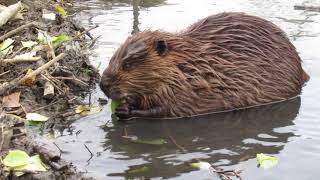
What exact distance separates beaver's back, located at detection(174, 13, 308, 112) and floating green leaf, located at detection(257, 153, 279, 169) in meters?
1.02

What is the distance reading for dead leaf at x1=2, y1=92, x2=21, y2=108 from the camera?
12.1ft

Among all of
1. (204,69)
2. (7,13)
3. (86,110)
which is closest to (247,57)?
(204,69)

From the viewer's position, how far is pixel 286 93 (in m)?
4.55

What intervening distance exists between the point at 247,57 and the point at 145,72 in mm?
797

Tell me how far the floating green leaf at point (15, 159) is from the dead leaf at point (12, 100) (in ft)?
2.87

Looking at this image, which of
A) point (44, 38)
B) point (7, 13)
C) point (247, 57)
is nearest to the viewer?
point (247, 57)

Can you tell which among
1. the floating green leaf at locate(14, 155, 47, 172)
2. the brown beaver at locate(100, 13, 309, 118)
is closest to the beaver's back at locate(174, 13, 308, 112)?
the brown beaver at locate(100, 13, 309, 118)

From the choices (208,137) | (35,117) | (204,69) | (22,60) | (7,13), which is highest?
(7,13)

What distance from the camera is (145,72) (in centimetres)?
415

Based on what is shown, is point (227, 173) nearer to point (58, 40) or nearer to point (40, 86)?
point (40, 86)

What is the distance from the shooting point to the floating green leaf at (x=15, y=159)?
279 centimetres

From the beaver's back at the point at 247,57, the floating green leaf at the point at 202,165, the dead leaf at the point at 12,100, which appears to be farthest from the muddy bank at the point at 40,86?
the beaver's back at the point at 247,57

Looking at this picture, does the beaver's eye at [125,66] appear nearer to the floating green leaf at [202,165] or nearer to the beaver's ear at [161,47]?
the beaver's ear at [161,47]

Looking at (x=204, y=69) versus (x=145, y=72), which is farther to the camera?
(x=204, y=69)
